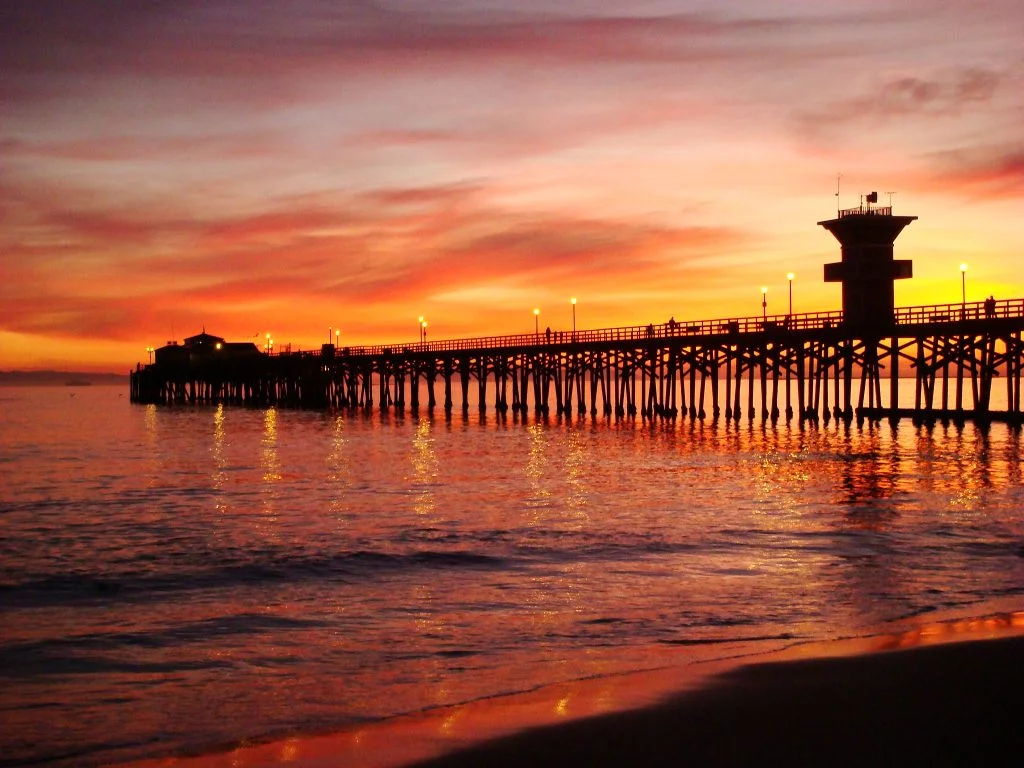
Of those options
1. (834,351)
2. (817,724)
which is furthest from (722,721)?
(834,351)

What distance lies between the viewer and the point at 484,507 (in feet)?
78.1

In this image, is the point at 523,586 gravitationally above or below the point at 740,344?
below

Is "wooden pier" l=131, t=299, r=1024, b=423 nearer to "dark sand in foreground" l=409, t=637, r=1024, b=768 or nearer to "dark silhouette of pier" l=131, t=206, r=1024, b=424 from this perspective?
"dark silhouette of pier" l=131, t=206, r=1024, b=424

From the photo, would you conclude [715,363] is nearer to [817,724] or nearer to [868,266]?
[868,266]

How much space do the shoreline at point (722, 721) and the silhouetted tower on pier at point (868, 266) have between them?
3945 cm

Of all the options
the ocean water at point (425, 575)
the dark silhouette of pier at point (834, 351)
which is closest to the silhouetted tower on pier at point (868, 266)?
the dark silhouette of pier at point (834, 351)

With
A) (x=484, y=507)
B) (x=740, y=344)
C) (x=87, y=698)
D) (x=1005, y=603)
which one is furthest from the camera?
(x=740, y=344)

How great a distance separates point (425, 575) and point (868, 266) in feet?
121

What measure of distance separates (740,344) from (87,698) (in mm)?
43804

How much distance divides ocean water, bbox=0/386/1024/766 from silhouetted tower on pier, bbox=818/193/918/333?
13.5 m

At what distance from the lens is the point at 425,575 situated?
15.5m

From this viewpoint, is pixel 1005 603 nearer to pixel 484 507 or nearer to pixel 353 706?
pixel 353 706

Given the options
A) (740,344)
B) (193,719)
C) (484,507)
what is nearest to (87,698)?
(193,719)

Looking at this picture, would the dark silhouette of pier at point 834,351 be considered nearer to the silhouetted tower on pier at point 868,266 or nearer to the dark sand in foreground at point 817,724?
the silhouetted tower on pier at point 868,266
